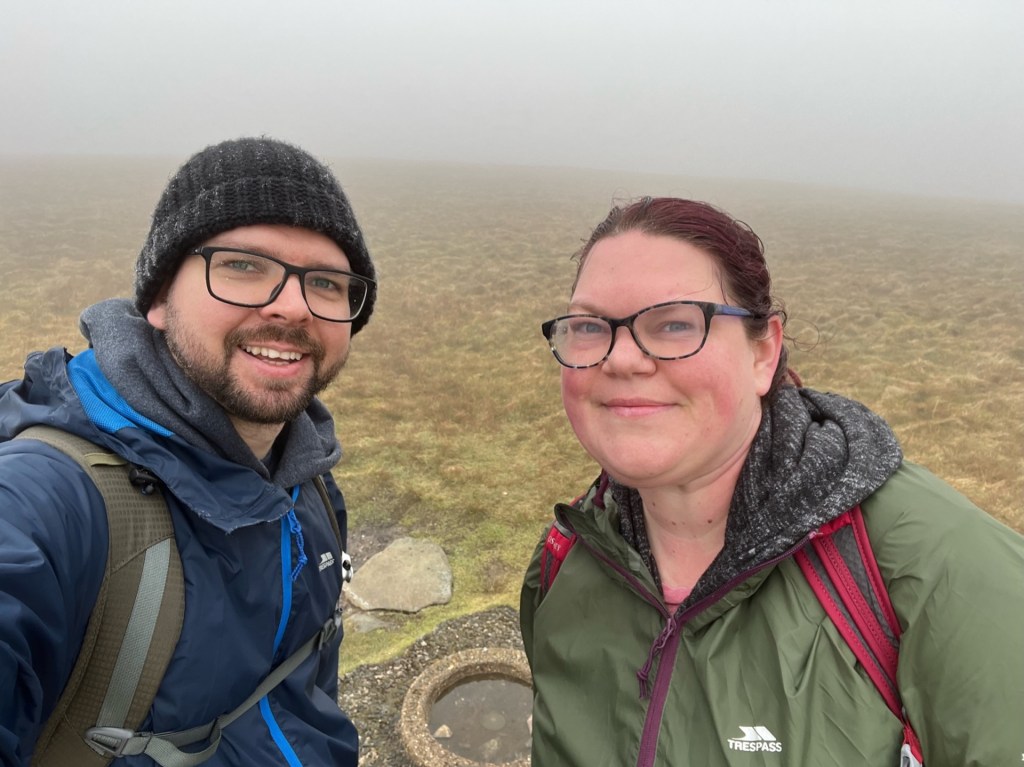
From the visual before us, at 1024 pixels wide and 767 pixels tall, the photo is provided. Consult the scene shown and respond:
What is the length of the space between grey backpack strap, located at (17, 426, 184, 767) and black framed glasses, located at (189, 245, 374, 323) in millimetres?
877

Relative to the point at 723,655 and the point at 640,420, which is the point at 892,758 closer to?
the point at 723,655

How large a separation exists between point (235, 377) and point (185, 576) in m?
0.87

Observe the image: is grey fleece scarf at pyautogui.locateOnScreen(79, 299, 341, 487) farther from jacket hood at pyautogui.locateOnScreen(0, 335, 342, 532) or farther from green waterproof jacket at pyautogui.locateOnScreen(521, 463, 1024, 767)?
green waterproof jacket at pyautogui.locateOnScreen(521, 463, 1024, 767)

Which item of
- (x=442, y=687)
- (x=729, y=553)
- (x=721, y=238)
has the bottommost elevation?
(x=442, y=687)

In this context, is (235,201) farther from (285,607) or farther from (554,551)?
(554,551)

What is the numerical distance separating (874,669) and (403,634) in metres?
5.64

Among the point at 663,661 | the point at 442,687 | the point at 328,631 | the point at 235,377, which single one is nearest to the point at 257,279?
the point at 235,377

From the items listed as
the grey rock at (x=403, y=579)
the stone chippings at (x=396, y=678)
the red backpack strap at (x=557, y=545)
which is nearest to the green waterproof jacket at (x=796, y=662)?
the red backpack strap at (x=557, y=545)

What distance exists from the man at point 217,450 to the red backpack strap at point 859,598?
217cm

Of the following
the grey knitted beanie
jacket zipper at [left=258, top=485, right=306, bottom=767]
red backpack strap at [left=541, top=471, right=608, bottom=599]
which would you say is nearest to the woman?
red backpack strap at [left=541, top=471, right=608, bottom=599]

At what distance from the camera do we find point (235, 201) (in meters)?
2.78

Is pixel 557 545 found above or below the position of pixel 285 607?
above

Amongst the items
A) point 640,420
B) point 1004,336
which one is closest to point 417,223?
point 1004,336

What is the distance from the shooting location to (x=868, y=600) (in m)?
1.89
